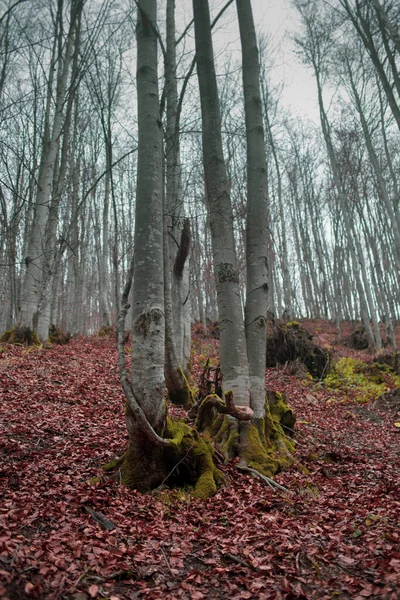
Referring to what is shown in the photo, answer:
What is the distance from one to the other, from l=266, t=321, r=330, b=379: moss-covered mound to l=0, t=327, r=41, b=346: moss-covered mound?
7328mm

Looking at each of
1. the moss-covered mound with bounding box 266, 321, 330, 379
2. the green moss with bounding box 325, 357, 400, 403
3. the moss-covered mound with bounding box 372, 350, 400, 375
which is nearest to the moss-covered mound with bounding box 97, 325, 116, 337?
the moss-covered mound with bounding box 266, 321, 330, 379

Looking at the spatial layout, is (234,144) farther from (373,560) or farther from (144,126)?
(373,560)

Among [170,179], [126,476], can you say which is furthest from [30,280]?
[126,476]

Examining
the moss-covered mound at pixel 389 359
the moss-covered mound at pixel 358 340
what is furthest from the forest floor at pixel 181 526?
the moss-covered mound at pixel 358 340

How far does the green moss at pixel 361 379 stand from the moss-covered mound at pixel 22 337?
8600 mm

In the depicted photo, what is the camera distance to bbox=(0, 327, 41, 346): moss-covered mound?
10.4 m

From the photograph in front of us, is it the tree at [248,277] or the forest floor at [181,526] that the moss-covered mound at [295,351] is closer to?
the forest floor at [181,526]

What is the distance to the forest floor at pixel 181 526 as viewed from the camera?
253cm

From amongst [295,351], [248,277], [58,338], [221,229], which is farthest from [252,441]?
[58,338]

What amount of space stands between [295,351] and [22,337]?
839cm

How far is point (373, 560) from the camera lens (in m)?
2.85

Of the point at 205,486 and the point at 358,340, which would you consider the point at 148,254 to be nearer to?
the point at 205,486

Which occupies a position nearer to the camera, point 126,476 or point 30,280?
point 126,476

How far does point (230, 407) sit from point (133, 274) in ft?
7.00
